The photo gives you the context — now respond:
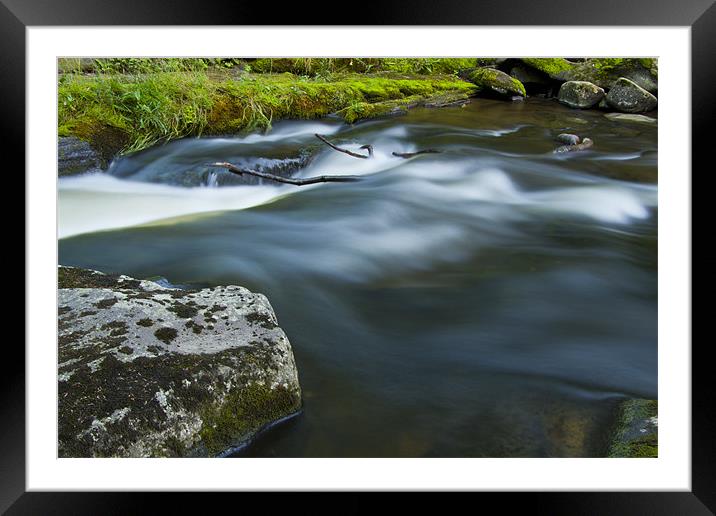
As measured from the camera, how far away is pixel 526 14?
1336mm

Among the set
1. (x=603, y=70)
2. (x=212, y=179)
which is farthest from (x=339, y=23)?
(x=603, y=70)

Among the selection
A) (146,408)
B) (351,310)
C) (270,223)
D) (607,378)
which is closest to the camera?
(146,408)

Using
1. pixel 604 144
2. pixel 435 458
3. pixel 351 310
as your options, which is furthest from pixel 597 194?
pixel 435 458

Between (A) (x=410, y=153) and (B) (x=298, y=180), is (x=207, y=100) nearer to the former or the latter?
(B) (x=298, y=180)

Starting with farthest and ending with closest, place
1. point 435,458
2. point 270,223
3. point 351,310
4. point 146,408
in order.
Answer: point 270,223
point 351,310
point 435,458
point 146,408

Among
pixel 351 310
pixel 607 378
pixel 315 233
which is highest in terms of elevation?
pixel 315 233

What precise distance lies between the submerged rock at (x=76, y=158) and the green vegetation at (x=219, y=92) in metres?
0.03

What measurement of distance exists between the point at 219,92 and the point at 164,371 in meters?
0.95

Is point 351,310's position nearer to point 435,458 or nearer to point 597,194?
point 435,458

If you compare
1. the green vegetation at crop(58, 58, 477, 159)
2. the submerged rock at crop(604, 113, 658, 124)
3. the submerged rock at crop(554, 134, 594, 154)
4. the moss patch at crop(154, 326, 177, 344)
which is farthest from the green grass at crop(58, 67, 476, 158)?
the moss patch at crop(154, 326, 177, 344)

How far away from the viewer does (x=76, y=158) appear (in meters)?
1.69

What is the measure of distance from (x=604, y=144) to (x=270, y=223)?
1.04m

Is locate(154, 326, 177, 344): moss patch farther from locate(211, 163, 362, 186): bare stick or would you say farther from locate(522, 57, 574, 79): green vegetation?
locate(522, 57, 574, 79): green vegetation

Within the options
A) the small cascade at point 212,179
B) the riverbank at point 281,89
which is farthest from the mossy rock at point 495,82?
the small cascade at point 212,179
